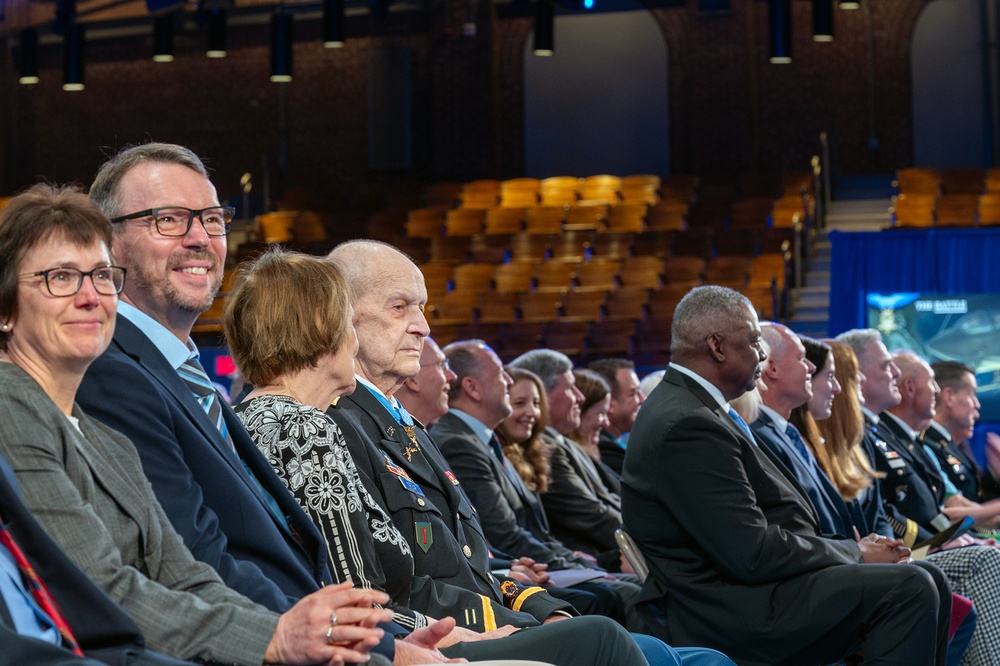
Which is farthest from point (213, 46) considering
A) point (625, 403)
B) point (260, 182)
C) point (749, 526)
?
point (749, 526)

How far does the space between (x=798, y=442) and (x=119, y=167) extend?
3.20 metres

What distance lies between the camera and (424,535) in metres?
2.92

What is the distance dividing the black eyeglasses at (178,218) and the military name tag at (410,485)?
2.37ft

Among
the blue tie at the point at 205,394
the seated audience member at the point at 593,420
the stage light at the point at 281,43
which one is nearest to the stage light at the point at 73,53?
the stage light at the point at 281,43

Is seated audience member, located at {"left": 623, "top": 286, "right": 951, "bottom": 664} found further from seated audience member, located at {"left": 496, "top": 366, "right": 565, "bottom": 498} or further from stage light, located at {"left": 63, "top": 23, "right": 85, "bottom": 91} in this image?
stage light, located at {"left": 63, "top": 23, "right": 85, "bottom": 91}

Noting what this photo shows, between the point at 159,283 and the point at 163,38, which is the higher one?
the point at 163,38

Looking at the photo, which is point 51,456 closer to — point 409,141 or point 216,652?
point 216,652

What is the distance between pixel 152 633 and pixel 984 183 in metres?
13.3

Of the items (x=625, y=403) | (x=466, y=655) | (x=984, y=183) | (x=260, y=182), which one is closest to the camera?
(x=466, y=655)

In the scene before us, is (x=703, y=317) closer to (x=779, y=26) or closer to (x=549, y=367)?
(x=549, y=367)

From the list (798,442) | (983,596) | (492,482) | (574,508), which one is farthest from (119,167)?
(574,508)

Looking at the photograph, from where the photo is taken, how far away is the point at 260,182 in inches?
687

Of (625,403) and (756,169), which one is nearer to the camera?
(625,403)

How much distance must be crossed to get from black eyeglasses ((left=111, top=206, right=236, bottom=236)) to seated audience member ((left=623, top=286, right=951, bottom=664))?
5.46 ft
